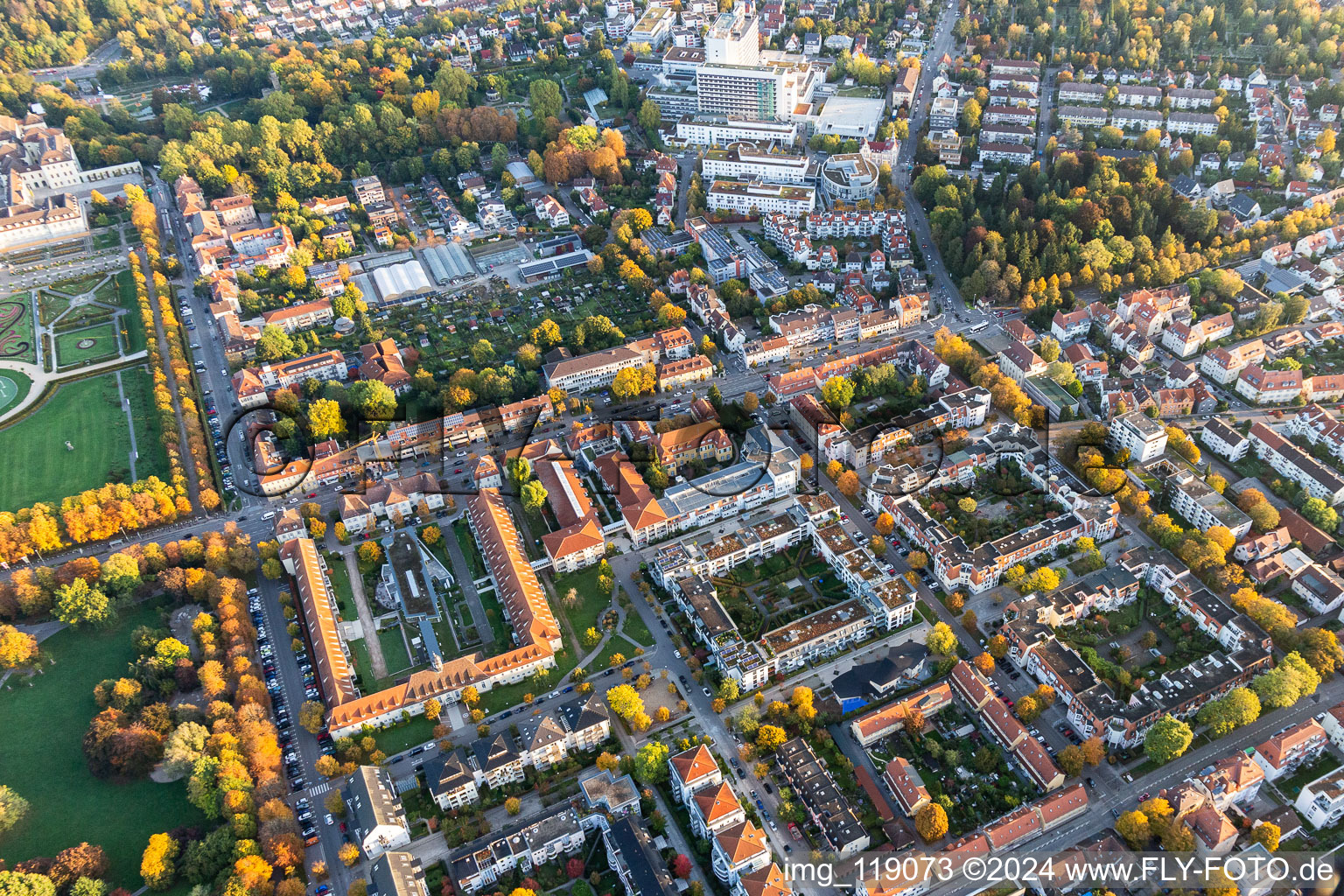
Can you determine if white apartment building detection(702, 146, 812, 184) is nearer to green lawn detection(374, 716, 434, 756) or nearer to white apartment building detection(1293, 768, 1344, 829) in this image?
green lawn detection(374, 716, 434, 756)

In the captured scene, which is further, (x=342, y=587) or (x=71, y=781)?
(x=342, y=587)

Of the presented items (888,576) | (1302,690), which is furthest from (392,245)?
(1302,690)

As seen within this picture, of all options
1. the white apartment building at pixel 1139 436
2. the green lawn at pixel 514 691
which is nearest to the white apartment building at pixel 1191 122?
the white apartment building at pixel 1139 436

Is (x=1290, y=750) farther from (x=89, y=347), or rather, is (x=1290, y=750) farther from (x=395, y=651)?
(x=89, y=347)

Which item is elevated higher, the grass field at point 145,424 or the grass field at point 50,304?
the grass field at point 50,304

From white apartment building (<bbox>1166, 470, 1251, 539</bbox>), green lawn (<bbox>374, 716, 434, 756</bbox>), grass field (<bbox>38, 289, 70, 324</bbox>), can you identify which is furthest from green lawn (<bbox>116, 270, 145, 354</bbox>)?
white apartment building (<bbox>1166, 470, 1251, 539</bbox>)

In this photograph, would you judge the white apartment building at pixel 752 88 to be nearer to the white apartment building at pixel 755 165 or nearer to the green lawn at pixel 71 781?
the white apartment building at pixel 755 165

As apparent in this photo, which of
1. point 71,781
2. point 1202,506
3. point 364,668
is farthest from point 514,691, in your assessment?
point 1202,506
